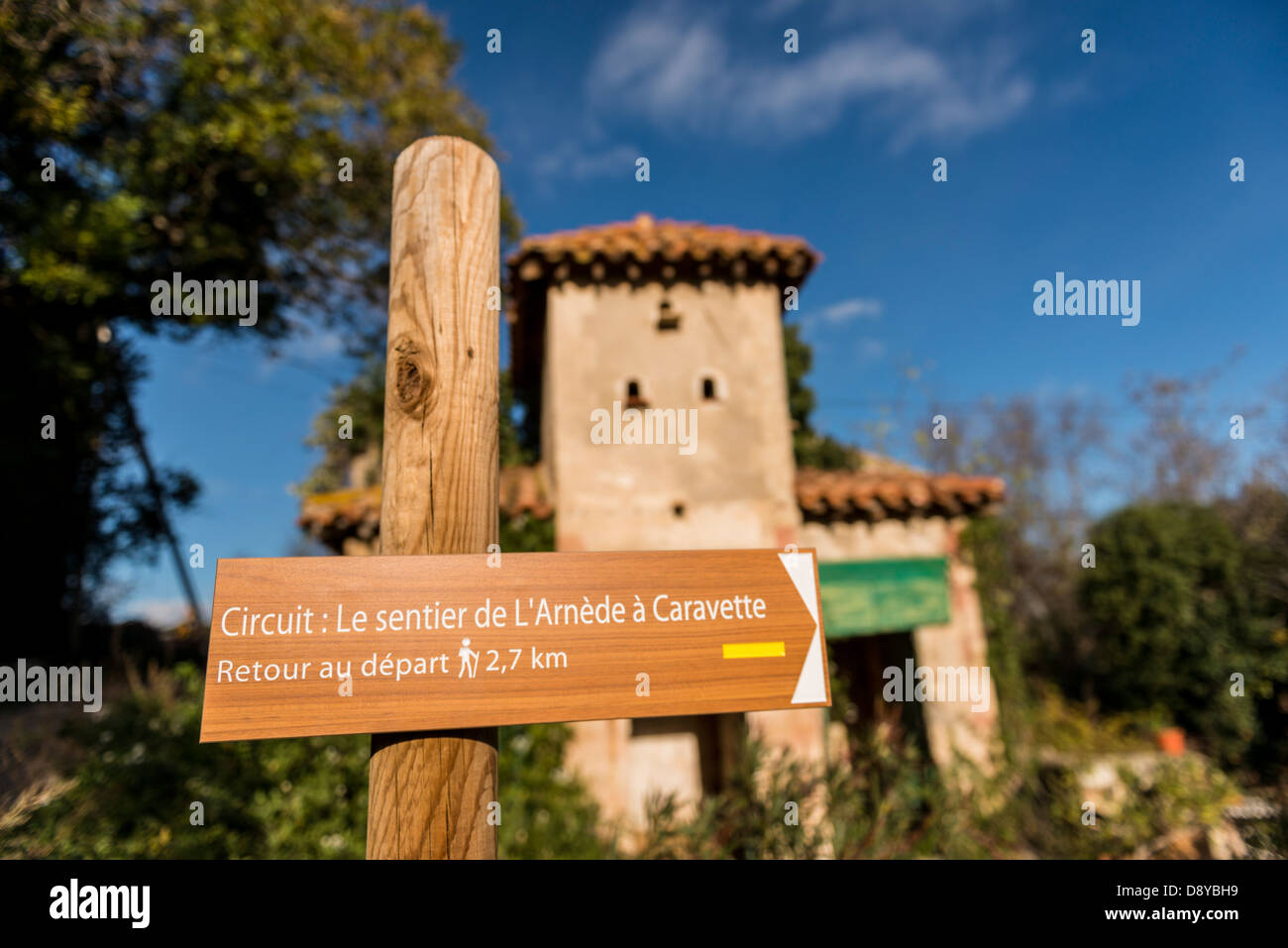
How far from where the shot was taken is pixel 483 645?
1395mm

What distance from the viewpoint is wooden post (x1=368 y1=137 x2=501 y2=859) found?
4.35ft

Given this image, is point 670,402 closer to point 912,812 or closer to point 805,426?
point 912,812

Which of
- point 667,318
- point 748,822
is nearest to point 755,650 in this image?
point 748,822

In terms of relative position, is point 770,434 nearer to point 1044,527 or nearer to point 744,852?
point 744,852

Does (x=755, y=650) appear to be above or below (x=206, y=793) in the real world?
above

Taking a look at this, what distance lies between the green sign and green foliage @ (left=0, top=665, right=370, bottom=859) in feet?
14.7

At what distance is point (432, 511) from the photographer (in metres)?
1.43

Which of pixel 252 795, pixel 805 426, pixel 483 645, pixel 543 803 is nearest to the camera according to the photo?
pixel 483 645

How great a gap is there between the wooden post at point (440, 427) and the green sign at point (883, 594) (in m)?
5.00

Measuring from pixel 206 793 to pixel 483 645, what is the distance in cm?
469

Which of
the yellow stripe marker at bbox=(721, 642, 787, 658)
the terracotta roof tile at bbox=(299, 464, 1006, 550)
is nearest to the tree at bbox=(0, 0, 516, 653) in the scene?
the terracotta roof tile at bbox=(299, 464, 1006, 550)
